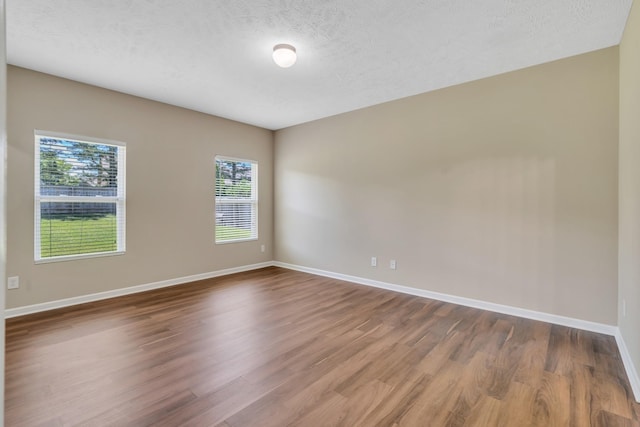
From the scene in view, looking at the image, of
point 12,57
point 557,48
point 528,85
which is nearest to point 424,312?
point 528,85

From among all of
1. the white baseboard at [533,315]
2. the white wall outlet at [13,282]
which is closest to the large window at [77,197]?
the white wall outlet at [13,282]

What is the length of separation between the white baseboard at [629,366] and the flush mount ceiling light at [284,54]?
138 inches

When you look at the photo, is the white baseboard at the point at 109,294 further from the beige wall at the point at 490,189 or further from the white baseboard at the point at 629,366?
the white baseboard at the point at 629,366

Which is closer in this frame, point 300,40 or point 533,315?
point 300,40

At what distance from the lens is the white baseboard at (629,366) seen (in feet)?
6.31

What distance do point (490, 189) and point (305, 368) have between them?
281cm

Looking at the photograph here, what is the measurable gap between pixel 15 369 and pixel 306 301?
259 centimetres

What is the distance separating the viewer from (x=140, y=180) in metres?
4.12

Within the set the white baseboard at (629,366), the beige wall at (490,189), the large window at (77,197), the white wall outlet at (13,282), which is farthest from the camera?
the large window at (77,197)

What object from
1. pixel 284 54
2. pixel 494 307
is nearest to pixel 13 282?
pixel 284 54

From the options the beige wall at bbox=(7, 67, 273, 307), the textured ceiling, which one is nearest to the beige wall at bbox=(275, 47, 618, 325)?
the textured ceiling

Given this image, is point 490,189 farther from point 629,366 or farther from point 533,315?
point 629,366

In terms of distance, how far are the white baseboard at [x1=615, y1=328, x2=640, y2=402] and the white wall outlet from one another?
17.8 feet

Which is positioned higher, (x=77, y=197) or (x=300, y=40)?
(x=300, y=40)
